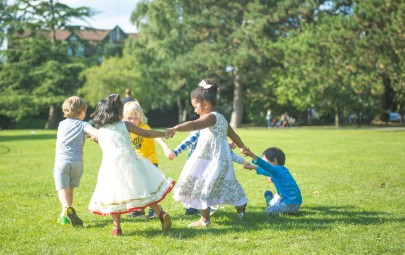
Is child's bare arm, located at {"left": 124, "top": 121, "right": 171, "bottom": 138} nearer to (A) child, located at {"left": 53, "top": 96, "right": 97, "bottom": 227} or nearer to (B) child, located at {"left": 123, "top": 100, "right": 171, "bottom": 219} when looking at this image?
(A) child, located at {"left": 53, "top": 96, "right": 97, "bottom": 227}

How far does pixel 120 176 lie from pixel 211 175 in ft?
3.72

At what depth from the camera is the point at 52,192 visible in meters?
8.69

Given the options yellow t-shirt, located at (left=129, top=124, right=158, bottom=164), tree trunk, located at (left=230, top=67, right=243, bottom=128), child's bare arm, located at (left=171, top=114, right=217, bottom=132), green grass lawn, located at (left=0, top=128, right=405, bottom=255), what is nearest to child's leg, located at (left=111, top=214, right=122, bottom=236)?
green grass lawn, located at (left=0, top=128, right=405, bottom=255)

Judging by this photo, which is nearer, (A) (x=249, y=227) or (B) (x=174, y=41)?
(A) (x=249, y=227)

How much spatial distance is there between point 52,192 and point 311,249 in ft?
17.9

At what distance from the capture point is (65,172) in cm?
616

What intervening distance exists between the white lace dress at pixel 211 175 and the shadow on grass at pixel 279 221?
0.32m

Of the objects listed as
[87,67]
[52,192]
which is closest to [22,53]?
[87,67]

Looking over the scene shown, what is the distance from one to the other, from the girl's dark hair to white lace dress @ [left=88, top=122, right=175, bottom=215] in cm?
8

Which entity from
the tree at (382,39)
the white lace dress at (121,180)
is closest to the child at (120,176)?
the white lace dress at (121,180)

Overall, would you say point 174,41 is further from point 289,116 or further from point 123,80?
point 289,116

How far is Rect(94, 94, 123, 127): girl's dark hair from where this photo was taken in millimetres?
5590

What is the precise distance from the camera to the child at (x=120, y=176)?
17.9 ft

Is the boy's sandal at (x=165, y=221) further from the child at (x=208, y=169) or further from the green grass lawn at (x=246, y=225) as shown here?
the child at (x=208, y=169)
